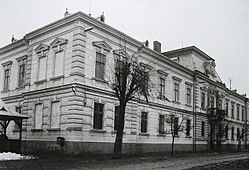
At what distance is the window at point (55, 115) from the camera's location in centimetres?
2091

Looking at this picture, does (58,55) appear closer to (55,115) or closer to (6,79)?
(55,115)

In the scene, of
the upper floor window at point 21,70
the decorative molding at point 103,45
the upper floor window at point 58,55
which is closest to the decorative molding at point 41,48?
the upper floor window at point 58,55

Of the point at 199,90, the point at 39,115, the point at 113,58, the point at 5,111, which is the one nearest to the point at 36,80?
the point at 39,115

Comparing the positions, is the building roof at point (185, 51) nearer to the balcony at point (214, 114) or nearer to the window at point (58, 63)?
the balcony at point (214, 114)

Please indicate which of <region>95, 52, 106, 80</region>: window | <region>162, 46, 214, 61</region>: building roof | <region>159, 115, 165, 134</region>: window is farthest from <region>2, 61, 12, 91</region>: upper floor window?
<region>162, 46, 214, 61</region>: building roof

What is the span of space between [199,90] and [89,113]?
19.1 meters

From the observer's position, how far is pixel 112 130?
74.0ft

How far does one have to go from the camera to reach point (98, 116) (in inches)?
852

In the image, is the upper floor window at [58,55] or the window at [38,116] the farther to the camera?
the window at [38,116]

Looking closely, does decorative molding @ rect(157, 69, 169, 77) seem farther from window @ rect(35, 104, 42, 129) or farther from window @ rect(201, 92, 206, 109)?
window @ rect(35, 104, 42, 129)

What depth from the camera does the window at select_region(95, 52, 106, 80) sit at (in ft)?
72.3

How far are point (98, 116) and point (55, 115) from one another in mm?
2844

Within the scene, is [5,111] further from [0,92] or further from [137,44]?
[137,44]

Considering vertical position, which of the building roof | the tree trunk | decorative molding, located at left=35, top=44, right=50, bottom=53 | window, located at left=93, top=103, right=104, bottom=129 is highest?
the building roof
